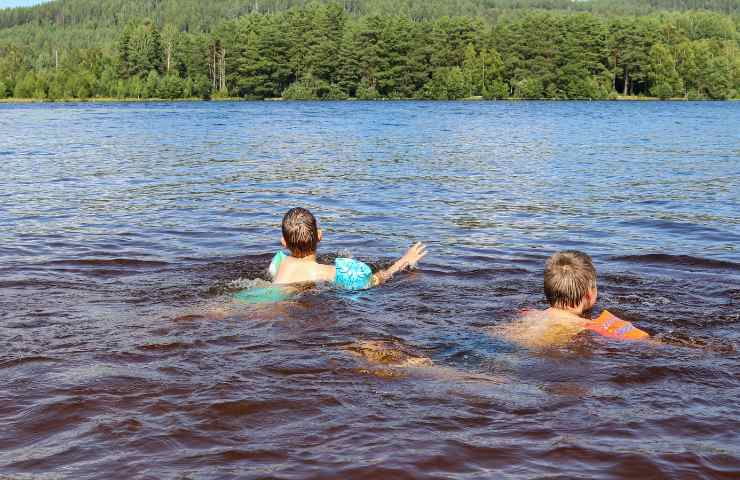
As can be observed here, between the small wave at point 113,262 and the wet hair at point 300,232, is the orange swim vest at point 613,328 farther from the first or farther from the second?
the small wave at point 113,262

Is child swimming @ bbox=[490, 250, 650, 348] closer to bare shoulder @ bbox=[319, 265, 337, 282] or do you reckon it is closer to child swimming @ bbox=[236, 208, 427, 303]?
child swimming @ bbox=[236, 208, 427, 303]

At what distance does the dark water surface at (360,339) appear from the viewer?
4879mm

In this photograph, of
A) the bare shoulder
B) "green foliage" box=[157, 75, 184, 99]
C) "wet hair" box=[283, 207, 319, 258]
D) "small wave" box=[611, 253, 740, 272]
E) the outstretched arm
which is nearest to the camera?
"wet hair" box=[283, 207, 319, 258]

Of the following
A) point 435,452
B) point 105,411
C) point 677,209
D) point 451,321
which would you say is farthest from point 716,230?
point 105,411

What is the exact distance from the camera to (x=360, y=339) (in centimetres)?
727

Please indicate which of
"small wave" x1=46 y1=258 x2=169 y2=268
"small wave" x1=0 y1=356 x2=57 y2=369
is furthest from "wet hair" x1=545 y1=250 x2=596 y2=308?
"small wave" x1=46 y1=258 x2=169 y2=268

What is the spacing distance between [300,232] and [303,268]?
1.31ft

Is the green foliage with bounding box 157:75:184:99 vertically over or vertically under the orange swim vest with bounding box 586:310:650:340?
over

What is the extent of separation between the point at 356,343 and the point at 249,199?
441 inches

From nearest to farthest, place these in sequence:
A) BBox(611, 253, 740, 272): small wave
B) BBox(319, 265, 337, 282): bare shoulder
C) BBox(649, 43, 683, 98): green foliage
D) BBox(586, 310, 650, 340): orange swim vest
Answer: BBox(586, 310, 650, 340): orange swim vest < BBox(319, 265, 337, 282): bare shoulder < BBox(611, 253, 740, 272): small wave < BBox(649, 43, 683, 98): green foliage

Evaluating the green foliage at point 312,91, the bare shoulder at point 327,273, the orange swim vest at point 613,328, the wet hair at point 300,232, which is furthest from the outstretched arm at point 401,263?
the green foliage at point 312,91

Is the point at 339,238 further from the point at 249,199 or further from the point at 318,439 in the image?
the point at 318,439

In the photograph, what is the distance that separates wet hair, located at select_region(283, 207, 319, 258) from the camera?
8.51 meters

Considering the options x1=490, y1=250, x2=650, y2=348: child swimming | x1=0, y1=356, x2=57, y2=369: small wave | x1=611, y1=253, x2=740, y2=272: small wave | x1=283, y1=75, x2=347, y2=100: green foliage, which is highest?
x1=283, y1=75, x2=347, y2=100: green foliage
